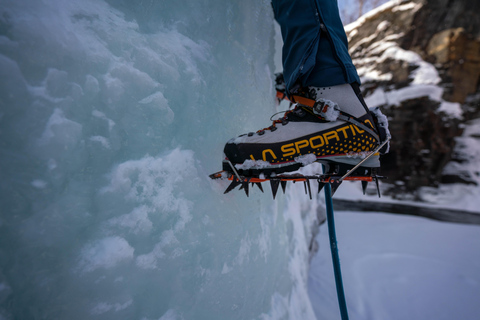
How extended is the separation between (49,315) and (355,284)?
4.95 ft

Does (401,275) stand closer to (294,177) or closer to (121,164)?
(294,177)

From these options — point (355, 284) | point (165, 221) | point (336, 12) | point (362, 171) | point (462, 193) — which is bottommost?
point (462, 193)

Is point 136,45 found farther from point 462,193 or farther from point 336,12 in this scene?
point 462,193

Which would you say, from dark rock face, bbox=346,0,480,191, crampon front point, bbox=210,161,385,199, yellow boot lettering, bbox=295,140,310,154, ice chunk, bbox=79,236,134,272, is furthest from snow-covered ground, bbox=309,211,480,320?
dark rock face, bbox=346,0,480,191

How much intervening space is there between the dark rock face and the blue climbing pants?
4729mm

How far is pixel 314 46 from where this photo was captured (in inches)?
22.9

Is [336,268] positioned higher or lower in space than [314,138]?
lower

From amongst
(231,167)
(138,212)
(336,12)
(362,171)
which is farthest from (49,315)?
(336,12)

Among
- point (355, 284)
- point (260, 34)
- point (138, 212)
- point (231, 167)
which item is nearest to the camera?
point (138, 212)

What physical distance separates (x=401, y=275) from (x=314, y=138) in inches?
57.7

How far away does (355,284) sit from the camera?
52.8 inches

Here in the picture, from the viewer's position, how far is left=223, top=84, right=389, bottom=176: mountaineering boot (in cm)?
60

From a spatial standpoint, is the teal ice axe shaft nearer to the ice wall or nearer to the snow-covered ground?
the ice wall

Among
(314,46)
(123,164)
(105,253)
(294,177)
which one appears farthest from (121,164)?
(314,46)
